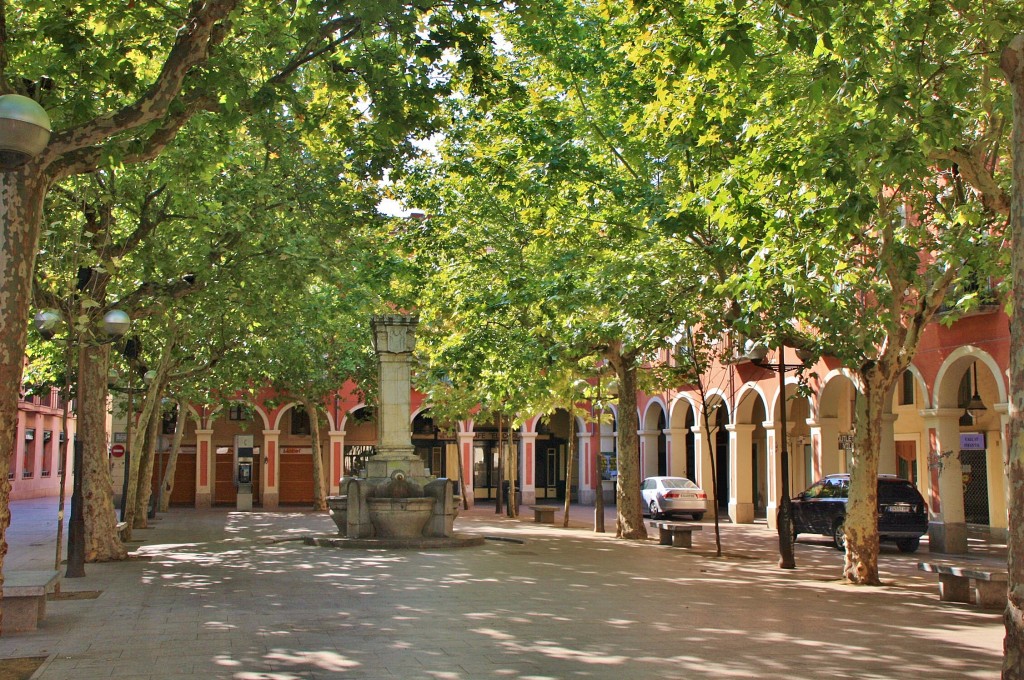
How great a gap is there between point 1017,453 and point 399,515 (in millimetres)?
15376

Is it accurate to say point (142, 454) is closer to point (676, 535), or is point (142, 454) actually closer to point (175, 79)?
point (676, 535)

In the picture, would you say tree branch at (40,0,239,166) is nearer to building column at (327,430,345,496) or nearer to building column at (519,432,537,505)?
building column at (327,430,345,496)

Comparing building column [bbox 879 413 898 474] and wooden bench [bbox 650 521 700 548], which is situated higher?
building column [bbox 879 413 898 474]

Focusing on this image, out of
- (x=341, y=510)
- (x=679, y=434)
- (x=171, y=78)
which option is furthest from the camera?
(x=679, y=434)

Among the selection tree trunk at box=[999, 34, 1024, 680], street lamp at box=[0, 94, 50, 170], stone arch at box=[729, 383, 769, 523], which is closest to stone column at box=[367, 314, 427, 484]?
stone arch at box=[729, 383, 769, 523]

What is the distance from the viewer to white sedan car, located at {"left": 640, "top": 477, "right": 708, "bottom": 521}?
3334 centimetres

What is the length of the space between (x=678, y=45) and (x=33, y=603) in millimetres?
9104

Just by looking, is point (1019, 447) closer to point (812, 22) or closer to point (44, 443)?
point (812, 22)

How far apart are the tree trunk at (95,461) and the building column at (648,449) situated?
2600 cm

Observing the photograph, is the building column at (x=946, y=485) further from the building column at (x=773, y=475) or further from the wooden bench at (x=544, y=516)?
the wooden bench at (x=544, y=516)

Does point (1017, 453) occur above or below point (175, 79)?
below

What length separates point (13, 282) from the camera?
287 inches

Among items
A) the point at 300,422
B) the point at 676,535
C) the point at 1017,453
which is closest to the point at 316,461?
the point at 300,422

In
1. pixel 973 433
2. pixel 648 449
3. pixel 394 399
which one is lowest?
pixel 648 449
